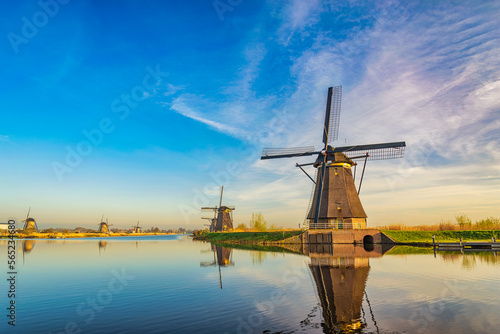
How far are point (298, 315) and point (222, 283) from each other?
673 cm

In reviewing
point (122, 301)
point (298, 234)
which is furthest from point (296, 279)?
point (298, 234)

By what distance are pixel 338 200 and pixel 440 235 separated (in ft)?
53.9

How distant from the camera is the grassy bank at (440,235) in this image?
3850 cm

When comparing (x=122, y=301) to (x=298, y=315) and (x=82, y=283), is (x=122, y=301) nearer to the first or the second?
(x=82, y=283)

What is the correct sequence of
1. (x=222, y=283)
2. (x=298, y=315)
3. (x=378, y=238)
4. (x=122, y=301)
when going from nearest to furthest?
1. (x=298, y=315)
2. (x=122, y=301)
3. (x=222, y=283)
4. (x=378, y=238)

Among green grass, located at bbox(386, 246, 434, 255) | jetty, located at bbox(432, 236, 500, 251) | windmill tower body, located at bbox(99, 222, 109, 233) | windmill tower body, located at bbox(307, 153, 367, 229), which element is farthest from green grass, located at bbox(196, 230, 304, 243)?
windmill tower body, located at bbox(99, 222, 109, 233)

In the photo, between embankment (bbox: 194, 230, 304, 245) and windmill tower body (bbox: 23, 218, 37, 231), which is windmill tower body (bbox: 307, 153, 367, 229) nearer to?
embankment (bbox: 194, 230, 304, 245)

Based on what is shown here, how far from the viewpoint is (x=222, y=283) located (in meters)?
15.6

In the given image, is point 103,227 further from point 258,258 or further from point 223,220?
point 258,258

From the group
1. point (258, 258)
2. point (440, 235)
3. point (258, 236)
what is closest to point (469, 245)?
point (440, 235)

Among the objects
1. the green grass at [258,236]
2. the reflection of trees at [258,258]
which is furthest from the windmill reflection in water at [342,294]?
Result: the green grass at [258,236]

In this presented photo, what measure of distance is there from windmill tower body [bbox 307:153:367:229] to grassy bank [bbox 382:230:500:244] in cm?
691

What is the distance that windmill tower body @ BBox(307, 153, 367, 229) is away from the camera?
36906 millimetres

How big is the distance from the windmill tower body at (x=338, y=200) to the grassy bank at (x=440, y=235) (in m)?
6.91
